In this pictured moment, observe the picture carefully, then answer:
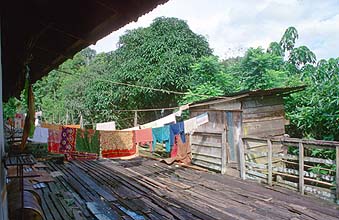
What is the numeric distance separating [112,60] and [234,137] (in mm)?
9926

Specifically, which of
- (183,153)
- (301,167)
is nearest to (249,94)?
(301,167)

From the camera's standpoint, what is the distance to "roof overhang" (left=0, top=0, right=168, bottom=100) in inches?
91.4

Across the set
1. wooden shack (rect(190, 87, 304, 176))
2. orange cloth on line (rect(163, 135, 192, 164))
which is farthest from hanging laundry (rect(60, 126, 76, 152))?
wooden shack (rect(190, 87, 304, 176))

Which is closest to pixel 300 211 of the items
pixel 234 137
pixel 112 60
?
A: pixel 234 137

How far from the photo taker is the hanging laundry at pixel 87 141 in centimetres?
1007

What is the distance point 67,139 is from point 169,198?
575 cm

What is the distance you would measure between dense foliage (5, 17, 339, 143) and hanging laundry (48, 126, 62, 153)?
227cm

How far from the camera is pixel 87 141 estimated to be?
33.5 feet

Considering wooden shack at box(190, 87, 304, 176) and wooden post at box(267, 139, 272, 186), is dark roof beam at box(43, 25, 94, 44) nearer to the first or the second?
wooden post at box(267, 139, 272, 186)

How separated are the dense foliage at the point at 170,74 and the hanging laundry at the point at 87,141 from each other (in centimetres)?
206

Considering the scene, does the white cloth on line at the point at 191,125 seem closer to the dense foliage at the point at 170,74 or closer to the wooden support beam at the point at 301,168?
the dense foliage at the point at 170,74

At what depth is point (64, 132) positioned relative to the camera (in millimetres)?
9781

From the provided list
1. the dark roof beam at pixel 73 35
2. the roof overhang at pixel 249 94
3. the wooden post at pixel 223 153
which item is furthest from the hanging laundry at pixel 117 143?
the dark roof beam at pixel 73 35

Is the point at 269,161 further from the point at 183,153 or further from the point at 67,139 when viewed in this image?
the point at 67,139
